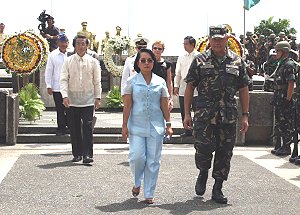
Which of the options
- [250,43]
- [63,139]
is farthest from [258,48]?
[63,139]

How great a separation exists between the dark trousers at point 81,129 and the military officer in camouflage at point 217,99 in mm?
2760

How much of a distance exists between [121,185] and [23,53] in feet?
24.3

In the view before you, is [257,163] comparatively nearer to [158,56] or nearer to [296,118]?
[296,118]

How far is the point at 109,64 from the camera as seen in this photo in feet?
61.9

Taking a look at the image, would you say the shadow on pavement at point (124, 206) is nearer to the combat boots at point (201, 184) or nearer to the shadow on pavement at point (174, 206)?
the shadow on pavement at point (174, 206)

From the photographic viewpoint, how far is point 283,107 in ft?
37.0

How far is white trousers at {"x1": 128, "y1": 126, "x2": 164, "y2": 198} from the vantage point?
24.7 ft

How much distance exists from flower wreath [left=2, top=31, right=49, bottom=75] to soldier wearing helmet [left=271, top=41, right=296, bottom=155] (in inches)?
230

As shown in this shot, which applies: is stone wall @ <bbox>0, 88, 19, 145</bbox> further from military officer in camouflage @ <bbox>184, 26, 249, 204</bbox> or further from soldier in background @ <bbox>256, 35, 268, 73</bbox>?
soldier in background @ <bbox>256, 35, 268, 73</bbox>

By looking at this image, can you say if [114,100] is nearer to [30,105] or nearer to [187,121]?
[30,105]

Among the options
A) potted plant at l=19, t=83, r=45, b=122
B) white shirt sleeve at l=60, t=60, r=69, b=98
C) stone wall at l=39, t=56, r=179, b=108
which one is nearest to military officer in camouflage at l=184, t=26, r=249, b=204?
white shirt sleeve at l=60, t=60, r=69, b=98

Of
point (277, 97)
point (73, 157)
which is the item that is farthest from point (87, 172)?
point (277, 97)

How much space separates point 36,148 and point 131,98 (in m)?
4.64

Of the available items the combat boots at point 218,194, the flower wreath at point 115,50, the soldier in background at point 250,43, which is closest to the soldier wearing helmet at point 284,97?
the combat boots at point 218,194
